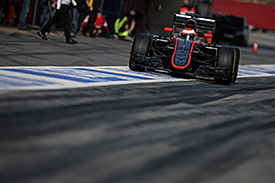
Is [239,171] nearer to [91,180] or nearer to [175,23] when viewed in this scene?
[91,180]

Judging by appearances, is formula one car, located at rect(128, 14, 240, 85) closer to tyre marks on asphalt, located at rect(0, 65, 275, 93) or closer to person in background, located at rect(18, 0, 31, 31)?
tyre marks on asphalt, located at rect(0, 65, 275, 93)

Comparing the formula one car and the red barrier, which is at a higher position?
the red barrier

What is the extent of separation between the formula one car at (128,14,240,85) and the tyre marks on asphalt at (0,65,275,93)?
0.82 feet

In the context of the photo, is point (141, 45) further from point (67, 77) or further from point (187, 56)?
point (67, 77)

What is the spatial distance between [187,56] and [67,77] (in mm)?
2398

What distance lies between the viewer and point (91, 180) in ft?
10.2

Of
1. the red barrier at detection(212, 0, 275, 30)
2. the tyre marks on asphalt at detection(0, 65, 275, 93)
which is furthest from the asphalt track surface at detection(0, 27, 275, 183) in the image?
the red barrier at detection(212, 0, 275, 30)

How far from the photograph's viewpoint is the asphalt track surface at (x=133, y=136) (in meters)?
3.32

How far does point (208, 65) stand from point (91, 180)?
5.95 m

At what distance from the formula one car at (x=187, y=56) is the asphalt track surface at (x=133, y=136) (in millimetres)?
1514

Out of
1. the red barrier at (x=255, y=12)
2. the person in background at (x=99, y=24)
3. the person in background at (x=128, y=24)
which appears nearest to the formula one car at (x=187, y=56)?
the person in background at (x=99, y=24)

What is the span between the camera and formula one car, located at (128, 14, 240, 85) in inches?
335

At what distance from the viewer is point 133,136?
13.9 feet

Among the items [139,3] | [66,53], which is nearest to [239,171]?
[66,53]
